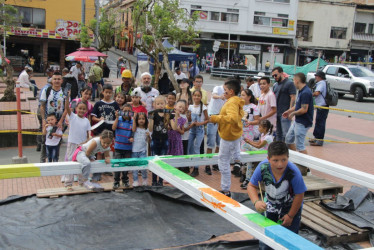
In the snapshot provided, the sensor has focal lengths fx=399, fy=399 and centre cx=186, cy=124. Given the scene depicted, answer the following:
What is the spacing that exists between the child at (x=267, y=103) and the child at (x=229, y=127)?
198 centimetres

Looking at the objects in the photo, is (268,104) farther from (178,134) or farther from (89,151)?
(89,151)

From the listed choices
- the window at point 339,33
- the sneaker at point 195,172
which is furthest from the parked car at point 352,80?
the window at point 339,33

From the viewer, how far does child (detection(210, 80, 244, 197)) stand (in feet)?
18.4

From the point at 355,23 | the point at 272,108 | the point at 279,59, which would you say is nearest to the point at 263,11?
the point at 279,59

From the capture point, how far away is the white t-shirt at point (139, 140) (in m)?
6.41

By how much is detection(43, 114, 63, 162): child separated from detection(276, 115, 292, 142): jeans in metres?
4.40

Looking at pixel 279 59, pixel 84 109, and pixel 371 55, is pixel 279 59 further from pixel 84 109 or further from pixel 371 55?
pixel 84 109

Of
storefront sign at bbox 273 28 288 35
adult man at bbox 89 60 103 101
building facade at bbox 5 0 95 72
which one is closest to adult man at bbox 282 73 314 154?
adult man at bbox 89 60 103 101

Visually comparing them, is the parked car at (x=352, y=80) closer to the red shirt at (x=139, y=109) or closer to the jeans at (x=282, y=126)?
the jeans at (x=282, y=126)

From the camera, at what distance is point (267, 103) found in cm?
772

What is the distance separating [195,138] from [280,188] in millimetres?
4220

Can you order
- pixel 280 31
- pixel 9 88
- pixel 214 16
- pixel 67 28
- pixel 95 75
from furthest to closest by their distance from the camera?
pixel 280 31 < pixel 214 16 < pixel 67 28 < pixel 95 75 < pixel 9 88

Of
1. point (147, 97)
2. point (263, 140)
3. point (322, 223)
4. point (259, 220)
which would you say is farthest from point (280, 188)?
point (147, 97)

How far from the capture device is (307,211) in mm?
5527
